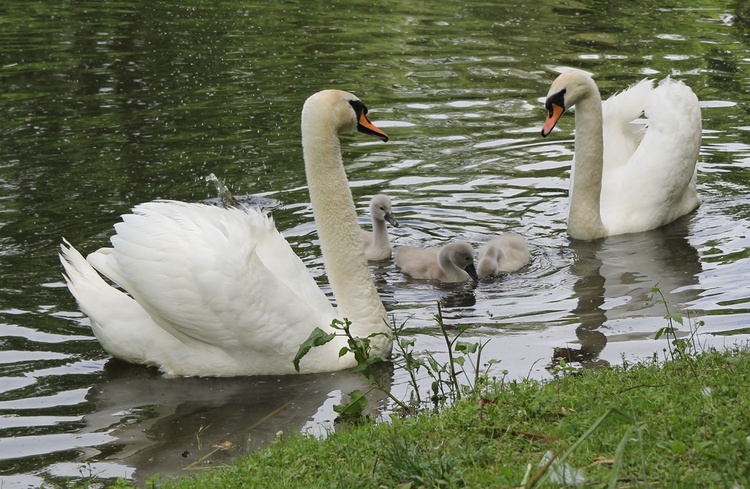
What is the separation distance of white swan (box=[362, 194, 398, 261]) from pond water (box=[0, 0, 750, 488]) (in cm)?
18

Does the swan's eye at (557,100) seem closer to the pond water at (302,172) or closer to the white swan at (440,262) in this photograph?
the pond water at (302,172)

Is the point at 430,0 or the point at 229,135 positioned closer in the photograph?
the point at 229,135

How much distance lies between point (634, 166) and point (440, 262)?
249cm

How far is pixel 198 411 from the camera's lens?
6699 mm

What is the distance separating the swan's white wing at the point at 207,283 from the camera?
688 centimetres

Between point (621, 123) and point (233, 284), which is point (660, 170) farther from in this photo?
point (233, 284)

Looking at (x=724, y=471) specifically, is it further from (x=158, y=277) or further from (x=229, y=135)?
(x=229, y=135)

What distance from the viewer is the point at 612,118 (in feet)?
35.6

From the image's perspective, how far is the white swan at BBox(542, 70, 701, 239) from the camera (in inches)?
389

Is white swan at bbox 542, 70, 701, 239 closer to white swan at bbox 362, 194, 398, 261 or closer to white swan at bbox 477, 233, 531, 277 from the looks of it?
white swan at bbox 477, 233, 531, 277

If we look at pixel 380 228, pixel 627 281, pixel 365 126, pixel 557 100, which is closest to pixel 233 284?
pixel 365 126

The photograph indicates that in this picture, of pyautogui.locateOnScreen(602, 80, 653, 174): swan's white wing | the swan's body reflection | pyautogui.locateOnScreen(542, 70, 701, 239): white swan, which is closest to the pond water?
the swan's body reflection

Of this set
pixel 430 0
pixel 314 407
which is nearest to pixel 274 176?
pixel 314 407

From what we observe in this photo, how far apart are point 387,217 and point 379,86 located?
662cm
